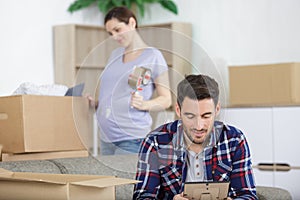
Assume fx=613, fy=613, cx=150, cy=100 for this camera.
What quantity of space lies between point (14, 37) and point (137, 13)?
1.20 meters

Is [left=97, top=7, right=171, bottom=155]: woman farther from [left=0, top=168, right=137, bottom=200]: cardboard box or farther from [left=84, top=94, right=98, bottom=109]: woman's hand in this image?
[left=0, top=168, right=137, bottom=200]: cardboard box

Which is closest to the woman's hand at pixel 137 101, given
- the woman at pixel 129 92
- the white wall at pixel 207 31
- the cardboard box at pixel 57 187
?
the woman at pixel 129 92

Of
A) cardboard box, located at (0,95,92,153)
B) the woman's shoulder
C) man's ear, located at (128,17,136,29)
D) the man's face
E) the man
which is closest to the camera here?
the man's face

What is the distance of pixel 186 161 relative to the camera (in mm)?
1825

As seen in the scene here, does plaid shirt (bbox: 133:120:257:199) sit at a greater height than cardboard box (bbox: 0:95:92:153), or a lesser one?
lesser

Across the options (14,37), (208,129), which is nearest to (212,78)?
(208,129)

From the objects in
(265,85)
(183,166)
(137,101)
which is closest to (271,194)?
(183,166)

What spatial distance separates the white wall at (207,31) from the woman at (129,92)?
2.59m

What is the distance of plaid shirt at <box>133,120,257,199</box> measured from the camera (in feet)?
6.07

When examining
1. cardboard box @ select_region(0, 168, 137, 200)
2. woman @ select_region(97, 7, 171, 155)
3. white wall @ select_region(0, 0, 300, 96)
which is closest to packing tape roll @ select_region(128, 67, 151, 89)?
woman @ select_region(97, 7, 171, 155)

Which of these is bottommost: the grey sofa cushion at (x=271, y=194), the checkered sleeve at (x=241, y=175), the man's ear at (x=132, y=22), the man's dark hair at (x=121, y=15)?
the grey sofa cushion at (x=271, y=194)

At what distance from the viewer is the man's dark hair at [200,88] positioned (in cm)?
167

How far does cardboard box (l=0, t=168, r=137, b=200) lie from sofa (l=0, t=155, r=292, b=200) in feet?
1.34

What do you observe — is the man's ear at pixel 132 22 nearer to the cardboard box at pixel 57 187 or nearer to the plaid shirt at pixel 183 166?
the plaid shirt at pixel 183 166
